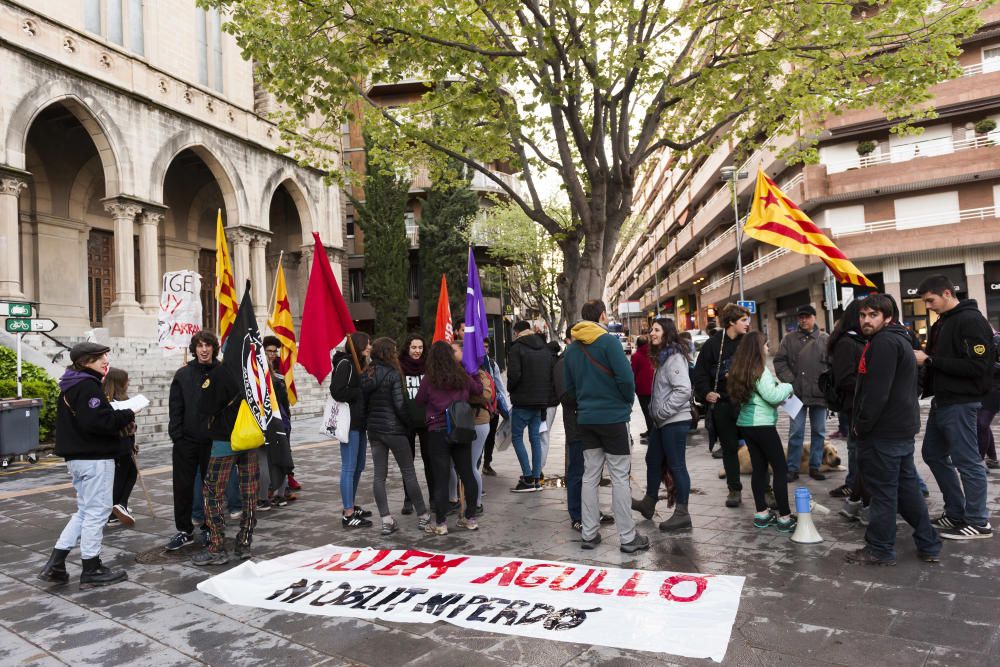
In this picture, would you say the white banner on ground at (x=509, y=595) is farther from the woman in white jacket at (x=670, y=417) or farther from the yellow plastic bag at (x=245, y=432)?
the woman in white jacket at (x=670, y=417)

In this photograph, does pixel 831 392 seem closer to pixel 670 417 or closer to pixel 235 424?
pixel 670 417

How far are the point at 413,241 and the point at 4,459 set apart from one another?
28123 millimetres

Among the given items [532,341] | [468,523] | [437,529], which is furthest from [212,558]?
[532,341]

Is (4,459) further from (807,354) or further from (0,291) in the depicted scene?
(807,354)

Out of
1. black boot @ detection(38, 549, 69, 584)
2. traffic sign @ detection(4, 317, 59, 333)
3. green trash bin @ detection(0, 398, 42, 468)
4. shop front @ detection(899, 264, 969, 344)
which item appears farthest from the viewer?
shop front @ detection(899, 264, 969, 344)

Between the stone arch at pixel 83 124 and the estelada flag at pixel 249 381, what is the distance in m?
16.0

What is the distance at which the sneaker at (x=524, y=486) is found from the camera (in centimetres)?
803

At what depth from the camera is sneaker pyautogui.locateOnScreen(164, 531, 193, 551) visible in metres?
5.92

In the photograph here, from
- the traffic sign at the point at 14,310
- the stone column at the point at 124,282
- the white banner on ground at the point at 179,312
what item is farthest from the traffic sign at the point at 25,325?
the stone column at the point at 124,282

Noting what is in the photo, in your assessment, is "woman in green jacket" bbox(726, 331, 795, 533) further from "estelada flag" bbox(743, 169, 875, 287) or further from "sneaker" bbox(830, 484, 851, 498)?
"estelada flag" bbox(743, 169, 875, 287)

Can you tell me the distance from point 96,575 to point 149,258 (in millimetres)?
18226

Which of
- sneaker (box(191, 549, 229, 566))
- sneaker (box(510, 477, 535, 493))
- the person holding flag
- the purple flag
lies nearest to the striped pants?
the person holding flag

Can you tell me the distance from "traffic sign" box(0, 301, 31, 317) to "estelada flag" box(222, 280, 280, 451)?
28.3ft

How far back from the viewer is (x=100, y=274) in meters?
23.3
